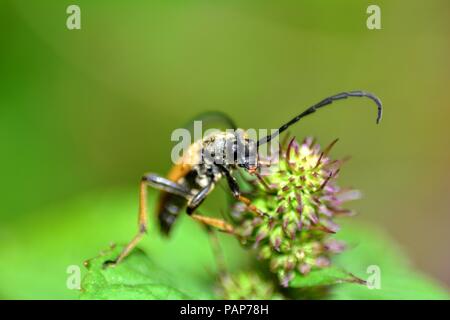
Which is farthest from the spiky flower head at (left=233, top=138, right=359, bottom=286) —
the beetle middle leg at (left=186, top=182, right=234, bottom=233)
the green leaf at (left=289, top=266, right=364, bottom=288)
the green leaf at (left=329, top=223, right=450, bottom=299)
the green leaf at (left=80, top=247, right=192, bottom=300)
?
the green leaf at (left=80, top=247, right=192, bottom=300)

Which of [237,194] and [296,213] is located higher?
[237,194]

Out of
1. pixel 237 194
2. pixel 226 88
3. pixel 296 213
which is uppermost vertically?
pixel 226 88

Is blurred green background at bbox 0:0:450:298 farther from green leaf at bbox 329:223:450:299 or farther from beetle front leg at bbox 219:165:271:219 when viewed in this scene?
beetle front leg at bbox 219:165:271:219

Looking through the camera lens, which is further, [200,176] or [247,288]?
[200,176]

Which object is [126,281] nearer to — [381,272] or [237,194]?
[237,194]

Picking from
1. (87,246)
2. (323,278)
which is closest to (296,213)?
(323,278)

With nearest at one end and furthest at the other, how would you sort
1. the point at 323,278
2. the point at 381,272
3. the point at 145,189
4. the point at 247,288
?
the point at 323,278
the point at 247,288
the point at 145,189
the point at 381,272
